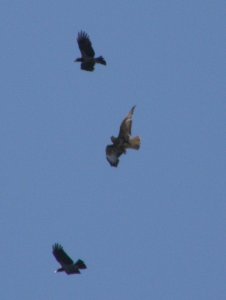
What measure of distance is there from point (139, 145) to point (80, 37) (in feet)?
10.00

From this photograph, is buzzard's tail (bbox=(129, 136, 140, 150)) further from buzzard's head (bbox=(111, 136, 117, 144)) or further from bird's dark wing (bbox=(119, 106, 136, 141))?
buzzard's head (bbox=(111, 136, 117, 144))

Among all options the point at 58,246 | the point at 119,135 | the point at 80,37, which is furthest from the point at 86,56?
the point at 58,246

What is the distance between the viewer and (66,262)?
2705 centimetres

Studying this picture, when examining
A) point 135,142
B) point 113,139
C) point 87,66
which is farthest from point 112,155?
point 87,66

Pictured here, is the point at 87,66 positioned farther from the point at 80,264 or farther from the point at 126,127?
the point at 80,264

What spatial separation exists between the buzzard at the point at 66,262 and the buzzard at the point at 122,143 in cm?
240

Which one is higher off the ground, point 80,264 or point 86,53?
point 86,53

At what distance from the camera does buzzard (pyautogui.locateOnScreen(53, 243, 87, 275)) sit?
26891 millimetres

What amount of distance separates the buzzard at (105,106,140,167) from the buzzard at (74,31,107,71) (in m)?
1.82

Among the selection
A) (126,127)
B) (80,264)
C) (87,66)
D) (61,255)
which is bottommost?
(80,264)

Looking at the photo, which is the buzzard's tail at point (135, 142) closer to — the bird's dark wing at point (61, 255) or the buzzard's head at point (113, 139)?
the buzzard's head at point (113, 139)

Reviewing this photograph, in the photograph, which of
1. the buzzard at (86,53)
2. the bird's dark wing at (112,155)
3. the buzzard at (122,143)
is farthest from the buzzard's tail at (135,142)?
the buzzard at (86,53)

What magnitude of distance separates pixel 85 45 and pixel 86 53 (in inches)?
7.6

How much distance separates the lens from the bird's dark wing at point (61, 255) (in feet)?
88.6
